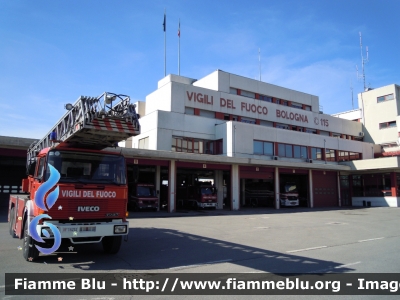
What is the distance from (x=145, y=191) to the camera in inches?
1011

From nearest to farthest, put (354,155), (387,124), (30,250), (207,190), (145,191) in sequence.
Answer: (30,250) → (145,191) → (207,190) → (354,155) → (387,124)

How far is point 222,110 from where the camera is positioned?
33.9m

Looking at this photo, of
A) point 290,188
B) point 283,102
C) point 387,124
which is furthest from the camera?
point 387,124

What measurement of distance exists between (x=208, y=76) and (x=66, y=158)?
3020cm

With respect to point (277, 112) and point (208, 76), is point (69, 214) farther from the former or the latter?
point (277, 112)

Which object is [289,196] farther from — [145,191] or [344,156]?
[145,191]

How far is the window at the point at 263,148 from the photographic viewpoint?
32.7m

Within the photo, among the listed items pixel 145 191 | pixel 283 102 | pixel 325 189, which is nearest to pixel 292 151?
pixel 325 189

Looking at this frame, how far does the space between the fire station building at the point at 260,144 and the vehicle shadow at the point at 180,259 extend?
533 inches

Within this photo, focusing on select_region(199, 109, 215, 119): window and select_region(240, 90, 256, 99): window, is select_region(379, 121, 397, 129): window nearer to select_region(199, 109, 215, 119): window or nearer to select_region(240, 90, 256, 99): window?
select_region(240, 90, 256, 99): window

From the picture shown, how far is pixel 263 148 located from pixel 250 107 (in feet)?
18.4

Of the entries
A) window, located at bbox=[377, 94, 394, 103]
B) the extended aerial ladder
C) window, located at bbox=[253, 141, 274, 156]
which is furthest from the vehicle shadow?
window, located at bbox=[377, 94, 394, 103]

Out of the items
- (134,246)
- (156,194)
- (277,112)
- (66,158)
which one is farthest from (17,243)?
(277,112)

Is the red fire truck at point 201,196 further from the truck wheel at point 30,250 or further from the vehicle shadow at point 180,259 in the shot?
the truck wheel at point 30,250
